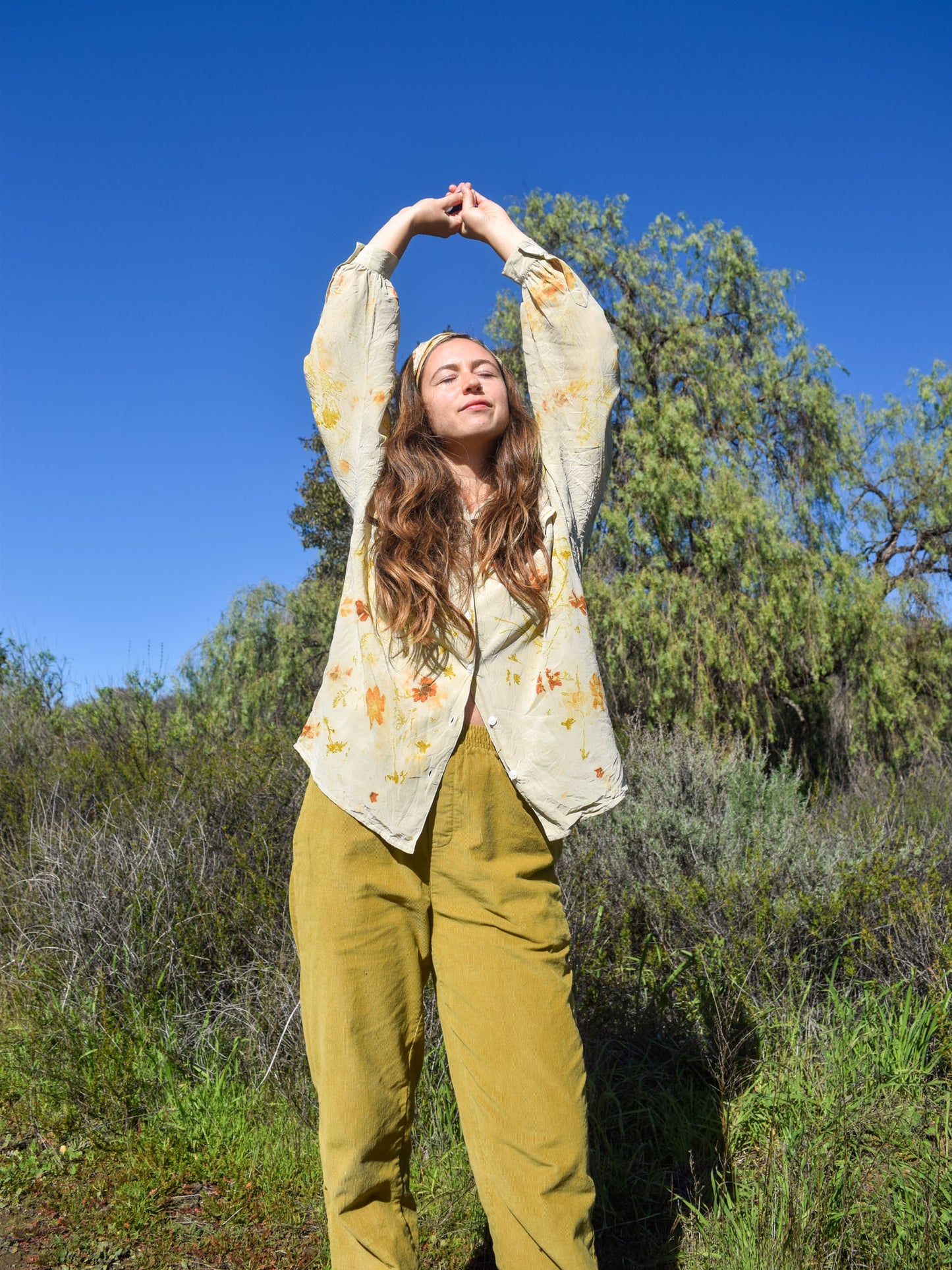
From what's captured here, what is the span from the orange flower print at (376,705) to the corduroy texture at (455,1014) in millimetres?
149

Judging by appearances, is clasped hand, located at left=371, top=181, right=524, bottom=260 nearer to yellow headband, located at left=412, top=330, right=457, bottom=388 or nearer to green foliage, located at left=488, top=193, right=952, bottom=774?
yellow headband, located at left=412, top=330, right=457, bottom=388

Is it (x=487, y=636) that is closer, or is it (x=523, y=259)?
(x=487, y=636)

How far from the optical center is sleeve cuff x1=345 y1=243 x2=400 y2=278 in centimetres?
180

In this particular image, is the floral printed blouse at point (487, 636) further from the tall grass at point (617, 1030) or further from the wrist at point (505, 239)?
the tall grass at point (617, 1030)

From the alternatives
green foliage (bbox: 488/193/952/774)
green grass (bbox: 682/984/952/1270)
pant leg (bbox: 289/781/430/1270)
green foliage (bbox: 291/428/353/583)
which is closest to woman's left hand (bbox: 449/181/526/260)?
pant leg (bbox: 289/781/430/1270)

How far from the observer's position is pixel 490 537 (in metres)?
1.75

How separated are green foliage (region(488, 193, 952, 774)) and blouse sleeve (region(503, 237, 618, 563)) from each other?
6568mm

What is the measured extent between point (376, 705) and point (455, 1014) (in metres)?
0.55

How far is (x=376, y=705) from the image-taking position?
65.8 inches

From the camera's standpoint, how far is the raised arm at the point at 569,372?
1.83 metres

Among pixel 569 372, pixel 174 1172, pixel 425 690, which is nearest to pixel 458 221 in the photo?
pixel 569 372

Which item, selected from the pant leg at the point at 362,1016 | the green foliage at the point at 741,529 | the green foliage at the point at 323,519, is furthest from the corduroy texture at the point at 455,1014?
the green foliage at the point at 323,519

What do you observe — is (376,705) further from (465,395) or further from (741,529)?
(741,529)

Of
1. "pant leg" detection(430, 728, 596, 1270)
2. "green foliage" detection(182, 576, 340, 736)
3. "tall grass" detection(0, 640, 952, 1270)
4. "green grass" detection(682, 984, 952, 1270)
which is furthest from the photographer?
"green foliage" detection(182, 576, 340, 736)
